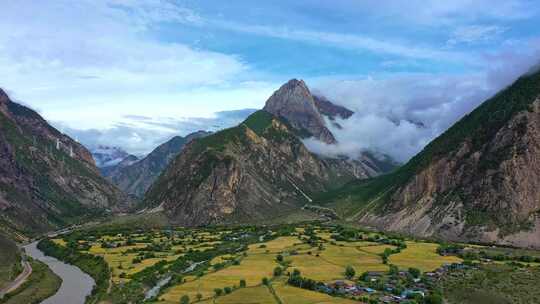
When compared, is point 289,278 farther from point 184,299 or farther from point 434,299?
point 434,299

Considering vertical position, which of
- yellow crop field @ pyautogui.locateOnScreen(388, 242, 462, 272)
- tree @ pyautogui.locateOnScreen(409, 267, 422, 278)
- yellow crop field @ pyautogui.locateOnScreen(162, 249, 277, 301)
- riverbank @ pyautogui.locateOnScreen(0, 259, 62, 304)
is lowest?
riverbank @ pyautogui.locateOnScreen(0, 259, 62, 304)

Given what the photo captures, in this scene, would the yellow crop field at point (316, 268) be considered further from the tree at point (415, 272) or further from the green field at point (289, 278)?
the tree at point (415, 272)

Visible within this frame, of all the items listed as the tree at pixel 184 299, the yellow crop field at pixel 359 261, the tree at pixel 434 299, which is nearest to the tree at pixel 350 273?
the yellow crop field at pixel 359 261

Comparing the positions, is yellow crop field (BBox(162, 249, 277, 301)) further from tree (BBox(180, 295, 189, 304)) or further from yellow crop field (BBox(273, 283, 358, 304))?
yellow crop field (BBox(273, 283, 358, 304))

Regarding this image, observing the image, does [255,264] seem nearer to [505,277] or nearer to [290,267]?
[290,267]

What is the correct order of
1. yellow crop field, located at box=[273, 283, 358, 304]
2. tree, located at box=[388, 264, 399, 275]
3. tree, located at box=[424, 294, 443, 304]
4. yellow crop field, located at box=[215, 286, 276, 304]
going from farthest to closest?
1. tree, located at box=[388, 264, 399, 275]
2. tree, located at box=[424, 294, 443, 304]
3. yellow crop field, located at box=[215, 286, 276, 304]
4. yellow crop field, located at box=[273, 283, 358, 304]

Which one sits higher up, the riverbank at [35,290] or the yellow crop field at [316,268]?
the yellow crop field at [316,268]

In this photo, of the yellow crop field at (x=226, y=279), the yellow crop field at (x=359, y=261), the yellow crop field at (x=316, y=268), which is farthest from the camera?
the yellow crop field at (x=359, y=261)

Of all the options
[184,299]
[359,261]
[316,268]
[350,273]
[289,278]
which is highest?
[350,273]

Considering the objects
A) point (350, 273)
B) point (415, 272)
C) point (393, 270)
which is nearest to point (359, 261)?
point (393, 270)

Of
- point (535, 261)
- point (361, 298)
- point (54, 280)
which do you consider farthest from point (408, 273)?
point (54, 280)

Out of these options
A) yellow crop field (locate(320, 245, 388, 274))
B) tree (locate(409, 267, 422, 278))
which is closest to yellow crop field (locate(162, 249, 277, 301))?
yellow crop field (locate(320, 245, 388, 274))
